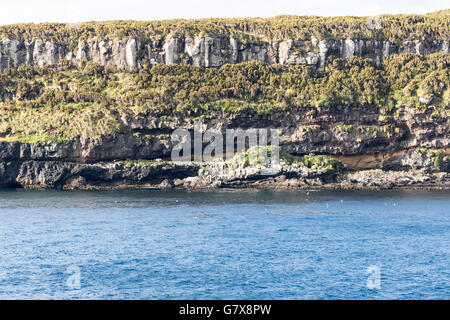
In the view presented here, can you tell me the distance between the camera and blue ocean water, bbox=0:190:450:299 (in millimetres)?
61062

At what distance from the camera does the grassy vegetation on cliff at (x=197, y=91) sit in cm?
17350

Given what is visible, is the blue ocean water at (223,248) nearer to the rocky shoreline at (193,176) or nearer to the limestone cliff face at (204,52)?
the rocky shoreline at (193,176)

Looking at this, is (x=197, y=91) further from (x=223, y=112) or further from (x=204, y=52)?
(x=204, y=52)

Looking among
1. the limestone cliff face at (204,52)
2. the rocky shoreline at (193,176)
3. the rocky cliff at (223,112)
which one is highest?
the limestone cliff face at (204,52)

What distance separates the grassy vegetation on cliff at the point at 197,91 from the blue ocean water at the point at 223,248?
4487 cm

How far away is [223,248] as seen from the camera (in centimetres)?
8062

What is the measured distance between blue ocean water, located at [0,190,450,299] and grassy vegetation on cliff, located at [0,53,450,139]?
44866 mm

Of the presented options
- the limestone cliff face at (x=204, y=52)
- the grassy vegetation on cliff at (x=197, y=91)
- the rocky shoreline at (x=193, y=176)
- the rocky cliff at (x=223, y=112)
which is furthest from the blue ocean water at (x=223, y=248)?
the limestone cliff face at (x=204, y=52)

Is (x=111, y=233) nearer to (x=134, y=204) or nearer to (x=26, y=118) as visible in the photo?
(x=134, y=204)

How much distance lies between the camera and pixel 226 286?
202 ft

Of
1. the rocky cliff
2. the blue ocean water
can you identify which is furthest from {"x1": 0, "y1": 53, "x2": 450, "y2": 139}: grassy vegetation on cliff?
the blue ocean water

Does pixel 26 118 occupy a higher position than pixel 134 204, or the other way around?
pixel 26 118

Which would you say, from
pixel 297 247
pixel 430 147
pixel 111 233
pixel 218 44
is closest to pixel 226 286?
pixel 297 247
